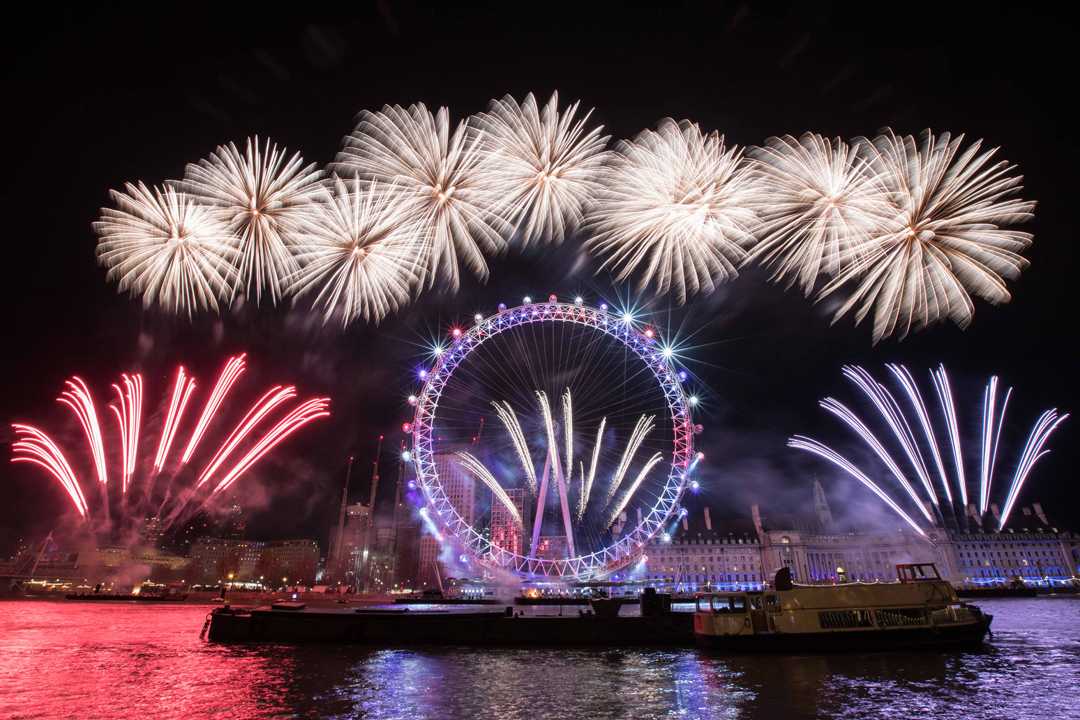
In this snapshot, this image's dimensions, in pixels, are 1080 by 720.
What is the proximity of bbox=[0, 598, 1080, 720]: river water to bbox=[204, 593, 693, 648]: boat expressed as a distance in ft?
7.26

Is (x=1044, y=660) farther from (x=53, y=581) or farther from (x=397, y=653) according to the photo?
(x=53, y=581)

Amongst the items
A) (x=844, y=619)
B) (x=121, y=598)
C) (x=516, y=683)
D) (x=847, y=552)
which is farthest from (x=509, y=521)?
(x=516, y=683)

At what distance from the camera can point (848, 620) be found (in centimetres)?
2956

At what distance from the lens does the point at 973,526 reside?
149 m

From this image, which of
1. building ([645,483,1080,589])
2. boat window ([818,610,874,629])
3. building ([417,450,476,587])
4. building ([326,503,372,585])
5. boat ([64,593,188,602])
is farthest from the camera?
building ([417,450,476,587])

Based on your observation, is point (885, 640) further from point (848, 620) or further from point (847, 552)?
point (847, 552)

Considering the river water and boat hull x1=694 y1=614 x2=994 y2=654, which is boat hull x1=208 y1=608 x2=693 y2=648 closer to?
the river water

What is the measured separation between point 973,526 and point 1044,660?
160 metres

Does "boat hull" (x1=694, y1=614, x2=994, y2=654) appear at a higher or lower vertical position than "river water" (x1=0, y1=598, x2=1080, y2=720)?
higher

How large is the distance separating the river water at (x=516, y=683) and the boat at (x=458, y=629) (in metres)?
2.21

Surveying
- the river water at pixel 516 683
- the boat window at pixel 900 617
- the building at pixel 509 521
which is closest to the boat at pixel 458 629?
the river water at pixel 516 683

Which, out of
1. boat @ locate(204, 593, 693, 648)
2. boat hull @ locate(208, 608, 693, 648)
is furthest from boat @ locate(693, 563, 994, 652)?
boat @ locate(204, 593, 693, 648)

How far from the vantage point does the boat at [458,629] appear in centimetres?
3412

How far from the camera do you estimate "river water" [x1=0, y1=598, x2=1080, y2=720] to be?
17141mm
